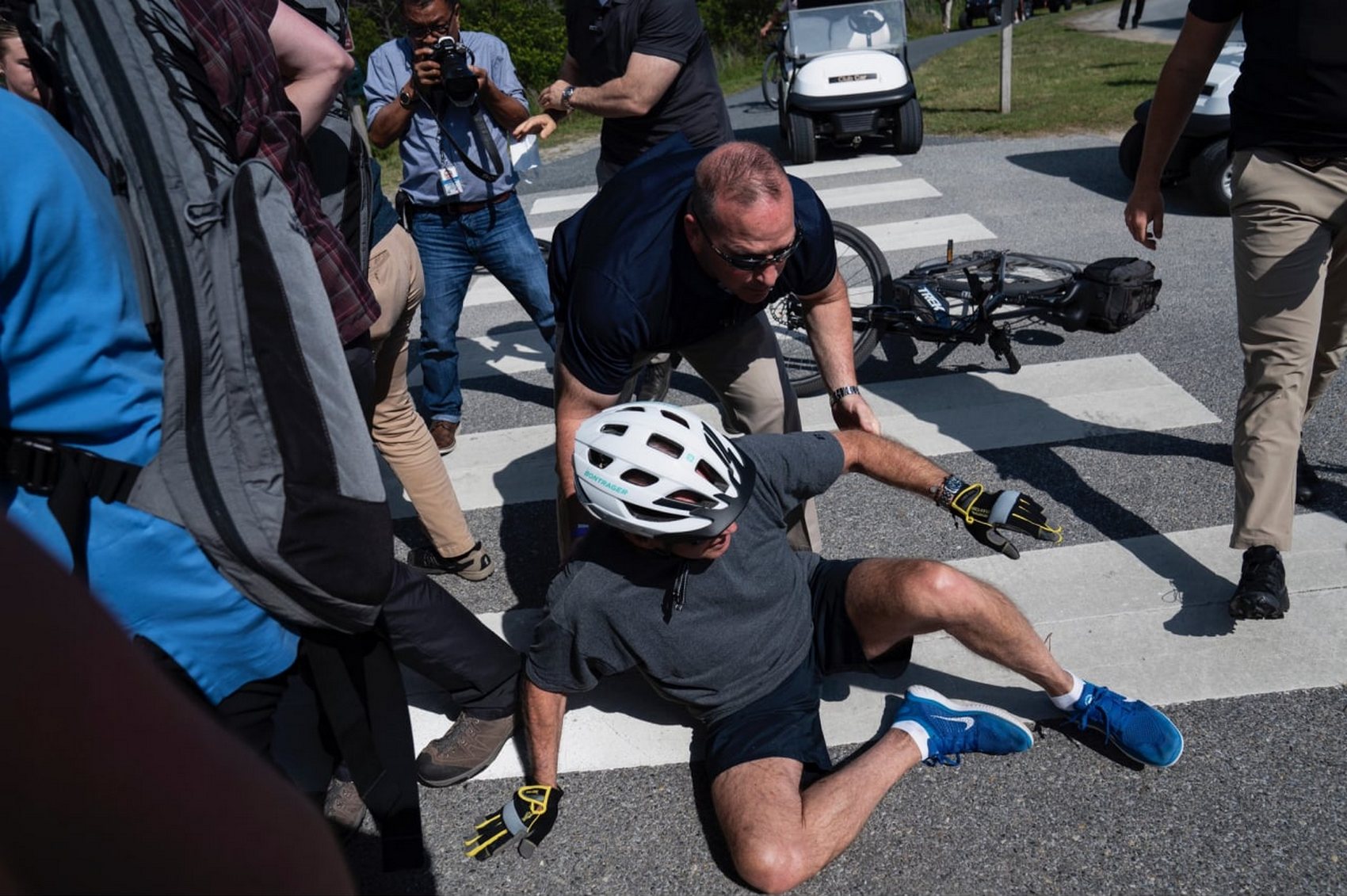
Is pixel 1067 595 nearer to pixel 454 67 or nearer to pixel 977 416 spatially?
pixel 977 416

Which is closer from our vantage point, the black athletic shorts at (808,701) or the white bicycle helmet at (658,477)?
the white bicycle helmet at (658,477)

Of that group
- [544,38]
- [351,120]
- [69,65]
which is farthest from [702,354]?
[544,38]

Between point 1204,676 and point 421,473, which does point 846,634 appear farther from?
point 421,473

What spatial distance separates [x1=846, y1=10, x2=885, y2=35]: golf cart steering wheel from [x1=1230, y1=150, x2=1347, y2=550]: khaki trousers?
9.27 m

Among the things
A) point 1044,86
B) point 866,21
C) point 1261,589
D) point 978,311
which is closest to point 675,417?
point 1261,589

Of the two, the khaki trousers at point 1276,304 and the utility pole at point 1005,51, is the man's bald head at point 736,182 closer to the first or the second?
the khaki trousers at point 1276,304

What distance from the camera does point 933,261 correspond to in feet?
19.4

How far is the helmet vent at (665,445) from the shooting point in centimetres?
267

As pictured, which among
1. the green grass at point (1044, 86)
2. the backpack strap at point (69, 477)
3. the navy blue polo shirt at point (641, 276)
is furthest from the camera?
the green grass at point (1044, 86)

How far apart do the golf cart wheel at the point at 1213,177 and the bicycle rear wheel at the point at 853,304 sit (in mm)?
3014

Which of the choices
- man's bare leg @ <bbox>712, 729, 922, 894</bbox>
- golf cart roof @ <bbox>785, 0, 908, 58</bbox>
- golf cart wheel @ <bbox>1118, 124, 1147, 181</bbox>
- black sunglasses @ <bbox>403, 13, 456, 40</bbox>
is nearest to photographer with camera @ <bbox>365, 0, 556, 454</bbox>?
black sunglasses @ <bbox>403, 13, 456, 40</bbox>

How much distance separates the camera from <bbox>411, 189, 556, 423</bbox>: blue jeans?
195 inches

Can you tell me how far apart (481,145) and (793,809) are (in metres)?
3.35

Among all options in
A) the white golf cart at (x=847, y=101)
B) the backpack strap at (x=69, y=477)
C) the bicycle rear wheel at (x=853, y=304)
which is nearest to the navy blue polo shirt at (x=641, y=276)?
the backpack strap at (x=69, y=477)
